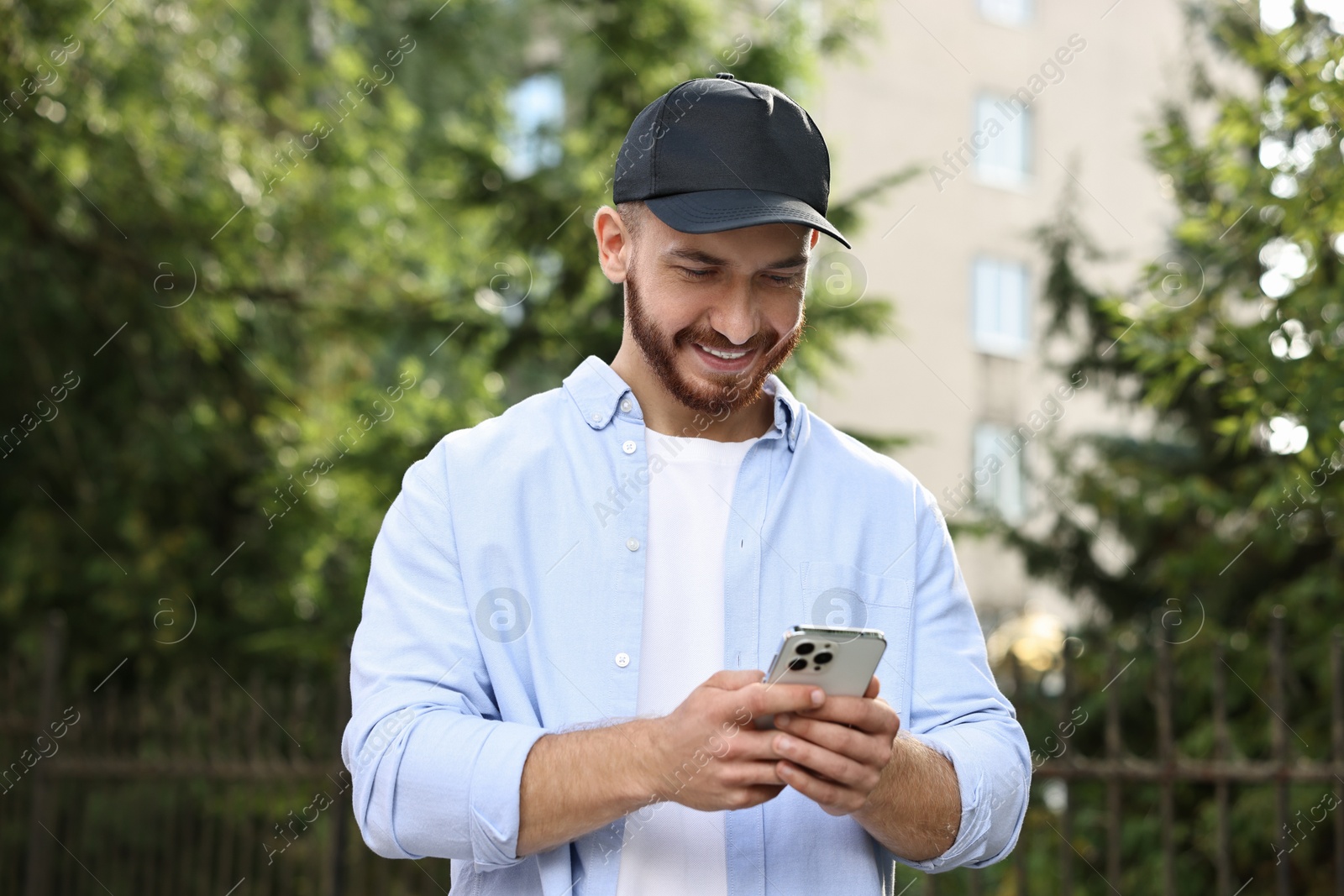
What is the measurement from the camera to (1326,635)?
618cm

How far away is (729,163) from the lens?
2070mm

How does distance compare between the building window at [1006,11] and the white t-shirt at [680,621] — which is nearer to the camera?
the white t-shirt at [680,621]

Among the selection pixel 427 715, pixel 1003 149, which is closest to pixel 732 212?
pixel 427 715

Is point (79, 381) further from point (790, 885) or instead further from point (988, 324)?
point (988, 324)

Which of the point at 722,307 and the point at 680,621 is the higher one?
the point at 722,307

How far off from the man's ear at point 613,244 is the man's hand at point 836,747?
90 centimetres

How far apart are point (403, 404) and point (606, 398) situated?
4911mm

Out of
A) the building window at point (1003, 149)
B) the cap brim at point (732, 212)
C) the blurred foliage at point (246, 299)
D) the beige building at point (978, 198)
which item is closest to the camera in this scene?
the cap brim at point (732, 212)

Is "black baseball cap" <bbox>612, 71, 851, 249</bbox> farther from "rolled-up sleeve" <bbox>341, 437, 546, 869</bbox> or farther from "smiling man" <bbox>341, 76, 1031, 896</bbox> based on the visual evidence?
"rolled-up sleeve" <bbox>341, 437, 546, 869</bbox>

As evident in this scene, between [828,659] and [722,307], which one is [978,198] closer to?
[722,307]

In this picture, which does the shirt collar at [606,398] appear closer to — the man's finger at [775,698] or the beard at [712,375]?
the beard at [712,375]

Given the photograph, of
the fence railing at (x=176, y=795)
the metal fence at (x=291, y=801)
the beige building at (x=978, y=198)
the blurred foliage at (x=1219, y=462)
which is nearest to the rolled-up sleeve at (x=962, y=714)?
the blurred foliage at (x=1219, y=462)

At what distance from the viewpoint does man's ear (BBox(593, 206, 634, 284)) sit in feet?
7.39

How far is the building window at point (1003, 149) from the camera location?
1753 cm
